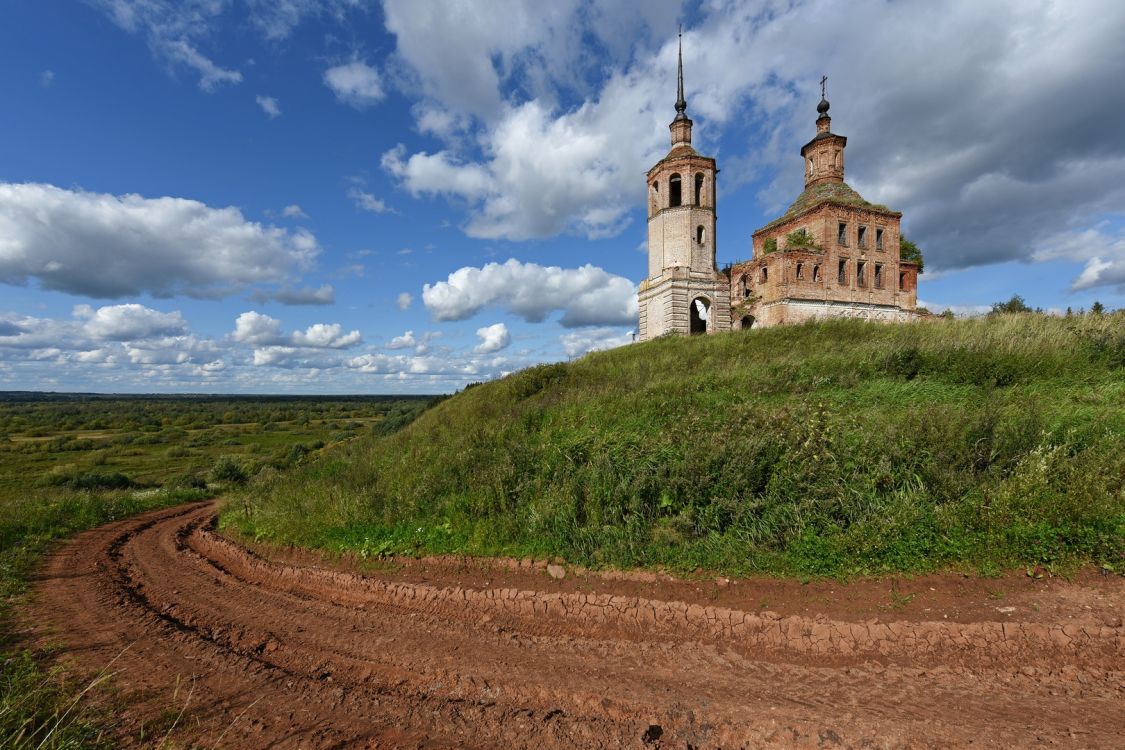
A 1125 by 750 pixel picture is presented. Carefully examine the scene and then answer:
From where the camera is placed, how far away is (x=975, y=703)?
3.54 meters

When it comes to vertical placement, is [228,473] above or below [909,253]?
below

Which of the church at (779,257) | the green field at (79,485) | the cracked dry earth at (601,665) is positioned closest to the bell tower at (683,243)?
the church at (779,257)

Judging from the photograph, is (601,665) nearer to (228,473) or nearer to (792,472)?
(792,472)

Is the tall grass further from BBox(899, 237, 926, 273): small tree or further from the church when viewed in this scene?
BBox(899, 237, 926, 273): small tree

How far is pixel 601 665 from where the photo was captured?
14.3 feet

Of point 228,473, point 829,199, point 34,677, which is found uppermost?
point 829,199

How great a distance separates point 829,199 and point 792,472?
27.3 m

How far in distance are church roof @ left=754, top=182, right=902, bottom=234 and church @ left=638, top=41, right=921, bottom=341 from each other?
74 mm

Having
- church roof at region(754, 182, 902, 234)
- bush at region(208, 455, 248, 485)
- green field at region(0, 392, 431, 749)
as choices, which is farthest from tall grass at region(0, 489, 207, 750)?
church roof at region(754, 182, 902, 234)

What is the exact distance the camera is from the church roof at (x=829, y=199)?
27.8 meters

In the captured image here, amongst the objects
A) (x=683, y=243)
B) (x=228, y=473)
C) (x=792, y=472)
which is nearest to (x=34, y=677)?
(x=792, y=472)

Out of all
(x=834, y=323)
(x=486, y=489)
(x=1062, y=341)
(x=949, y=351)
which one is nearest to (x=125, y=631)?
(x=486, y=489)

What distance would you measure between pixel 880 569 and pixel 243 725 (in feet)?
20.2

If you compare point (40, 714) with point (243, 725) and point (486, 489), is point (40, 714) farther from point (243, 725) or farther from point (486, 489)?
point (486, 489)
